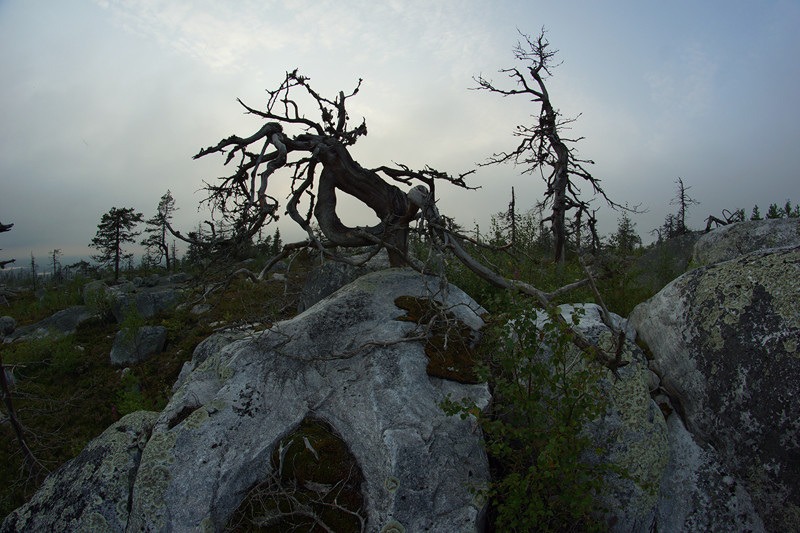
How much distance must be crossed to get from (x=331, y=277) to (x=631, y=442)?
655 cm

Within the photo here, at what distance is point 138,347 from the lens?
14289 millimetres

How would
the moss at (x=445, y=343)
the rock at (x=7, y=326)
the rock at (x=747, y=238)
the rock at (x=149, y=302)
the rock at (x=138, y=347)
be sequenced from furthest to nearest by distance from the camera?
the rock at (x=7, y=326)
the rock at (x=149, y=302)
the rock at (x=138, y=347)
the rock at (x=747, y=238)
the moss at (x=445, y=343)

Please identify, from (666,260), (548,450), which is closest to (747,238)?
(666,260)

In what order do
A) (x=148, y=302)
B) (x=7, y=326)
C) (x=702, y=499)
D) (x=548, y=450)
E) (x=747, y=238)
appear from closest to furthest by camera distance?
(x=548, y=450), (x=702, y=499), (x=747, y=238), (x=148, y=302), (x=7, y=326)

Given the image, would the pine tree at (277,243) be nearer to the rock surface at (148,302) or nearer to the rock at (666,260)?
the rock surface at (148,302)

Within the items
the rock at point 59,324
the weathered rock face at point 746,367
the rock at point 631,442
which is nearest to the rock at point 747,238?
the weathered rock face at point 746,367

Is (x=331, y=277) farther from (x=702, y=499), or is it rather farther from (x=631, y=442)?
(x=702, y=499)

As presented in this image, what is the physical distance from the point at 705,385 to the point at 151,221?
Answer: 3554 cm

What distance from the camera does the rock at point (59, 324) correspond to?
1973 centimetres

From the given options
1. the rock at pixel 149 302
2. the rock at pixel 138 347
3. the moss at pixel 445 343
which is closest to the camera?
the moss at pixel 445 343

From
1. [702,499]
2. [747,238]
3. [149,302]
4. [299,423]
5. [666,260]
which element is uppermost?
[747,238]

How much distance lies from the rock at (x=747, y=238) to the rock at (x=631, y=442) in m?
5.94

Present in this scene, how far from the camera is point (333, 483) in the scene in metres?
3.97

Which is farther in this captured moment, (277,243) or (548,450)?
(277,243)
